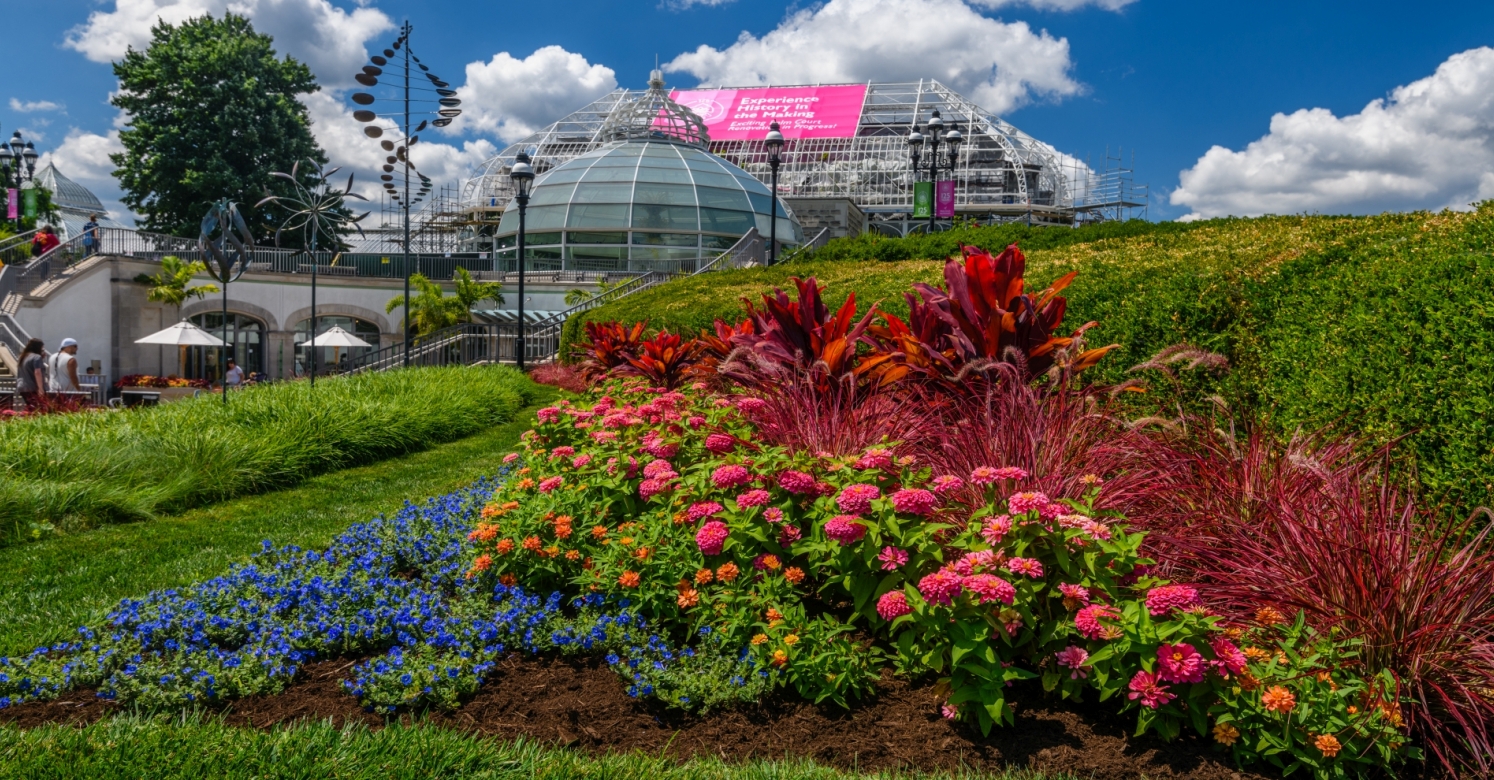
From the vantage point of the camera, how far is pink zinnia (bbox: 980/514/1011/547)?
313cm

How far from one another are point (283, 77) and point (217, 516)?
4843 cm

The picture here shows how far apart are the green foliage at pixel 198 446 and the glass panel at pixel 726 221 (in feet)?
92.1

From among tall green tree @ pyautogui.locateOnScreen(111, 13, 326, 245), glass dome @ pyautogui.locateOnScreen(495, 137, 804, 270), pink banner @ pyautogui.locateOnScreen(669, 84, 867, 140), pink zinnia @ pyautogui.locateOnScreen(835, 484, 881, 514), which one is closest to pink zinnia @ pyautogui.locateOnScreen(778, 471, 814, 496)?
pink zinnia @ pyautogui.locateOnScreen(835, 484, 881, 514)

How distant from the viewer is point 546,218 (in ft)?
134

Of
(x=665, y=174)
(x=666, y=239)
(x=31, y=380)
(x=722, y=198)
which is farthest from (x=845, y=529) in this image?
(x=665, y=174)

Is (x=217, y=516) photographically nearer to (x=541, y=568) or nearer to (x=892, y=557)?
(x=541, y=568)

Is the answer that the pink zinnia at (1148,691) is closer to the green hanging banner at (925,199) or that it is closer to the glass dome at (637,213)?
the green hanging banner at (925,199)

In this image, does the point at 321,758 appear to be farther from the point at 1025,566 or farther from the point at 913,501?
the point at 1025,566

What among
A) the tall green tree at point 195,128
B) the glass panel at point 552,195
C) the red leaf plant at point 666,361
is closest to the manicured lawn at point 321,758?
the red leaf plant at point 666,361

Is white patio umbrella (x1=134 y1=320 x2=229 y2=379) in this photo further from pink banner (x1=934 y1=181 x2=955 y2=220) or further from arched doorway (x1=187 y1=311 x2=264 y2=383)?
pink banner (x1=934 y1=181 x2=955 y2=220)

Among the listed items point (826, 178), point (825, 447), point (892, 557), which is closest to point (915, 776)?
point (892, 557)

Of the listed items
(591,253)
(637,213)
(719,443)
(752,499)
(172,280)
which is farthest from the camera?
(591,253)

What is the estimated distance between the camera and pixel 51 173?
61.3 metres

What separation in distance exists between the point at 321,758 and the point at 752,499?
177 cm
